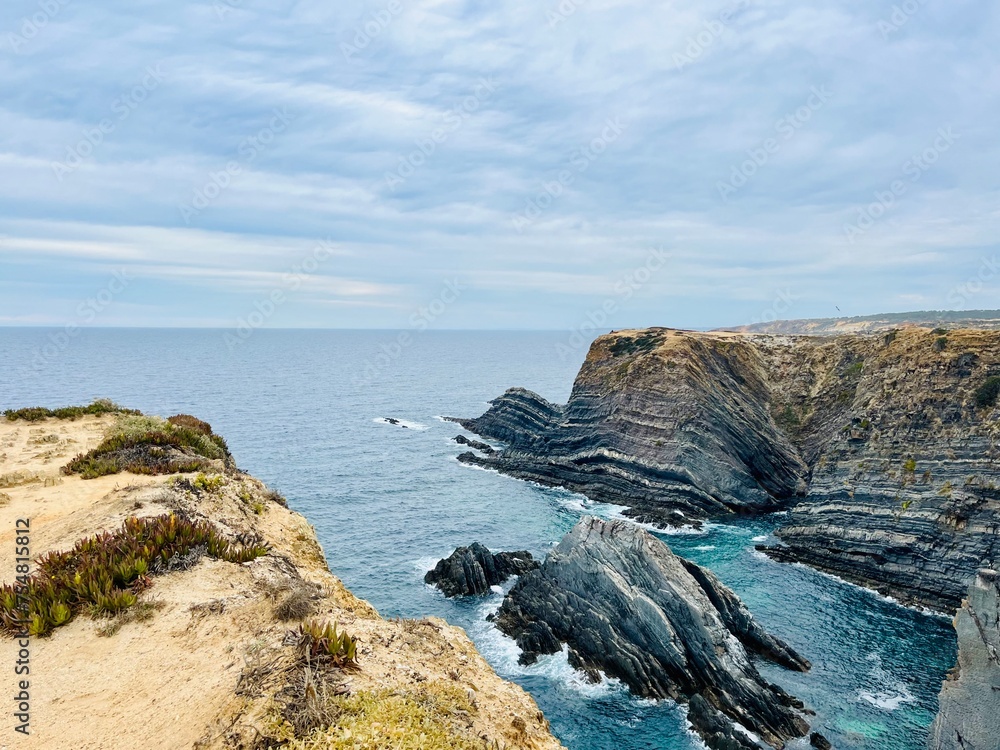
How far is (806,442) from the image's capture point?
2559 inches

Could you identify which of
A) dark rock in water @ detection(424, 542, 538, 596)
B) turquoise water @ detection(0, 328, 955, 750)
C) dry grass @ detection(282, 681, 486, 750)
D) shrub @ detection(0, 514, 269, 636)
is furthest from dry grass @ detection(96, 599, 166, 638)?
dark rock in water @ detection(424, 542, 538, 596)

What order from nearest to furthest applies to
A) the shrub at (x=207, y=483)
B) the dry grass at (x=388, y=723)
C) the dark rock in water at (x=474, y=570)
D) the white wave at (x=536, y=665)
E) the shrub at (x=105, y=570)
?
the dry grass at (x=388, y=723), the shrub at (x=105, y=570), the shrub at (x=207, y=483), the white wave at (x=536, y=665), the dark rock in water at (x=474, y=570)

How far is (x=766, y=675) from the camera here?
2936 cm

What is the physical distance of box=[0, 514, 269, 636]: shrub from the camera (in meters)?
12.1

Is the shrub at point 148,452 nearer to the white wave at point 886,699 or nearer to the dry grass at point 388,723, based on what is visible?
the dry grass at point 388,723

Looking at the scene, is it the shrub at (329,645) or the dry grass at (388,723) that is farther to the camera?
the shrub at (329,645)

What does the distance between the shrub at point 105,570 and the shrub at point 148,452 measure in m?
8.54

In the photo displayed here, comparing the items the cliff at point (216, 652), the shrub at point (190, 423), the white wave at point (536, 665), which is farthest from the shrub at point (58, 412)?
the white wave at point (536, 665)

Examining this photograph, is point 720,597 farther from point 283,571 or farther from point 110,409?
point 110,409

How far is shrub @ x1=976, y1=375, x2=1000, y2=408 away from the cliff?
48356 mm

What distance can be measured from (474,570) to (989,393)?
41979 mm

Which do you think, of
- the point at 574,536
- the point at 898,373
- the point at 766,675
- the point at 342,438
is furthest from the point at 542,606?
the point at 342,438

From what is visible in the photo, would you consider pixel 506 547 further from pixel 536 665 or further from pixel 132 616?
pixel 132 616

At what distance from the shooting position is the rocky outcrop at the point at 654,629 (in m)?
26.2
